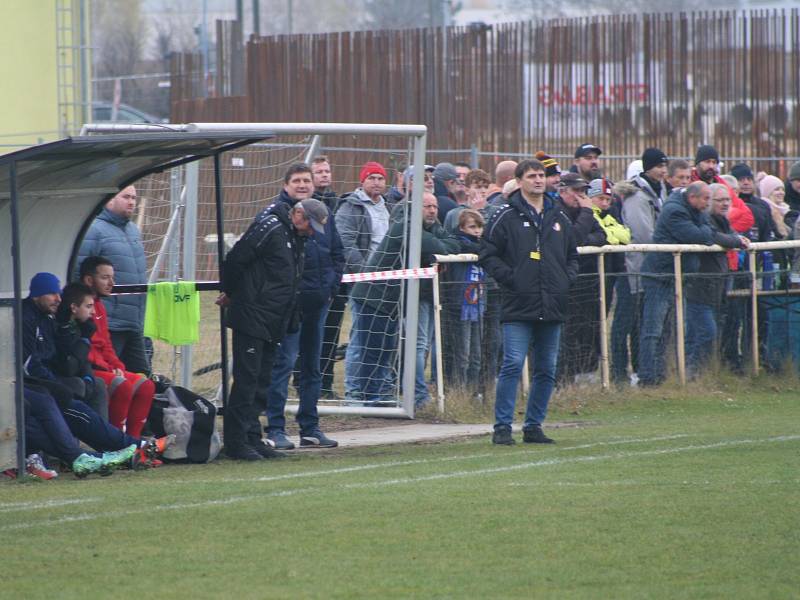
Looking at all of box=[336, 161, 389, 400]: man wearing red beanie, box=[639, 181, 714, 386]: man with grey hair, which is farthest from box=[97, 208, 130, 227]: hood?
box=[639, 181, 714, 386]: man with grey hair

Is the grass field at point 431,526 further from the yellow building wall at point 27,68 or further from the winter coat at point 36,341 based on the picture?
the yellow building wall at point 27,68

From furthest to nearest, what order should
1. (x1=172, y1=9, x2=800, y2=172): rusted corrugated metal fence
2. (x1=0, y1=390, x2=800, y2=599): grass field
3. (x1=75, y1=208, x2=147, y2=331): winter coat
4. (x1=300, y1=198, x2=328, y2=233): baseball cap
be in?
(x1=172, y1=9, x2=800, y2=172): rusted corrugated metal fence < (x1=75, y1=208, x2=147, y2=331): winter coat < (x1=300, y1=198, x2=328, y2=233): baseball cap < (x1=0, y1=390, x2=800, y2=599): grass field

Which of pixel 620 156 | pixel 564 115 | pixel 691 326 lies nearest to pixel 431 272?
pixel 691 326

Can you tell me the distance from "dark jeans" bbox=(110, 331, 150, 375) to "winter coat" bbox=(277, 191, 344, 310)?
1466 millimetres

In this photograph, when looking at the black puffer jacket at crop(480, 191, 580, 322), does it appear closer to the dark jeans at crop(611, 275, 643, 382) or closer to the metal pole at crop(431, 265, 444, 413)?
the metal pole at crop(431, 265, 444, 413)

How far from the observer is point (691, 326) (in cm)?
1505

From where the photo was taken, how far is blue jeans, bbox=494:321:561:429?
11211mm

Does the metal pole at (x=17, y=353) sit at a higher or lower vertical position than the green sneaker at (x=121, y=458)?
higher

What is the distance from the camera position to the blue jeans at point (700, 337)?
1498 centimetres

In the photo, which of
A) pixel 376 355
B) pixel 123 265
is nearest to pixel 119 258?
pixel 123 265

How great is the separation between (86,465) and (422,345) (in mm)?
4638

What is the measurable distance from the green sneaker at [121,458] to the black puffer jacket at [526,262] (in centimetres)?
300

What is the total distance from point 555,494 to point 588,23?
61.9 feet

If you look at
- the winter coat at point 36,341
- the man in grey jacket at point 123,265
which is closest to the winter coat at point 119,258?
the man in grey jacket at point 123,265
